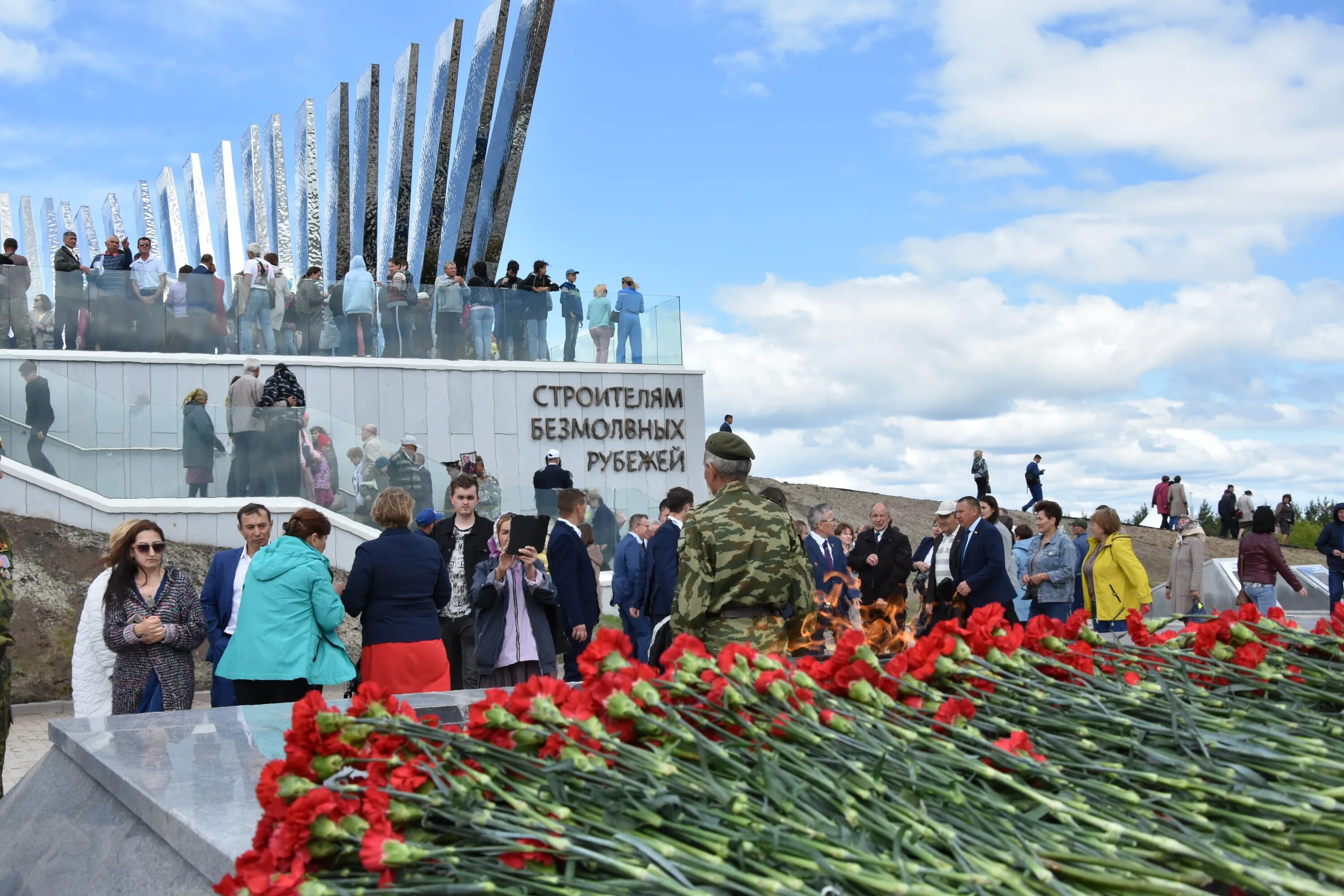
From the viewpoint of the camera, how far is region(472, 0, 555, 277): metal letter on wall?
1133 inches

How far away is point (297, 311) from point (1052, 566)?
14807 millimetres

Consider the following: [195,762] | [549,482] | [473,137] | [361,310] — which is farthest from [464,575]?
[473,137]

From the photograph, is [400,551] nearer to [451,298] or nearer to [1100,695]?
[1100,695]

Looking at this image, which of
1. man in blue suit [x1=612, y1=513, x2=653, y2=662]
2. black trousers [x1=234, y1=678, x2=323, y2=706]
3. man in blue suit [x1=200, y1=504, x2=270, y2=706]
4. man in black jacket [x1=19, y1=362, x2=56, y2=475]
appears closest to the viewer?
black trousers [x1=234, y1=678, x2=323, y2=706]

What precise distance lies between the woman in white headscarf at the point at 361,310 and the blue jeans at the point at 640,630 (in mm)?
12821

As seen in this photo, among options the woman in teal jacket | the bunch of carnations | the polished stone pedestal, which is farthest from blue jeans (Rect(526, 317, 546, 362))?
the bunch of carnations

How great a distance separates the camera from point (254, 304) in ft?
69.8

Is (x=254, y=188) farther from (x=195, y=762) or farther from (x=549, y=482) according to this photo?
(x=195, y=762)

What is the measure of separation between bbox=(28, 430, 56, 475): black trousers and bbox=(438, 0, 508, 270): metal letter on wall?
13914 millimetres

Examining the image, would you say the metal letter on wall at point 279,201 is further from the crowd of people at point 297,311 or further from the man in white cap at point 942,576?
the man in white cap at point 942,576

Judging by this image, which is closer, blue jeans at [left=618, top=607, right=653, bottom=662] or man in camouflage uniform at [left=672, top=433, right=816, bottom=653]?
man in camouflage uniform at [left=672, top=433, right=816, bottom=653]

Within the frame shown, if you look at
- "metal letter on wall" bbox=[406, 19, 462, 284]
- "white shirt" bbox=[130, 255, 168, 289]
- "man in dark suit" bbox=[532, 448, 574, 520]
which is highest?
"metal letter on wall" bbox=[406, 19, 462, 284]

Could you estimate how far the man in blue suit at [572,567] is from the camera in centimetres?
892

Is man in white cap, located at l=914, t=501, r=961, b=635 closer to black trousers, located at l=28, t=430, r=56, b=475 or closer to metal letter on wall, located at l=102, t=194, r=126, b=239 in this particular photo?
black trousers, located at l=28, t=430, r=56, b=475
